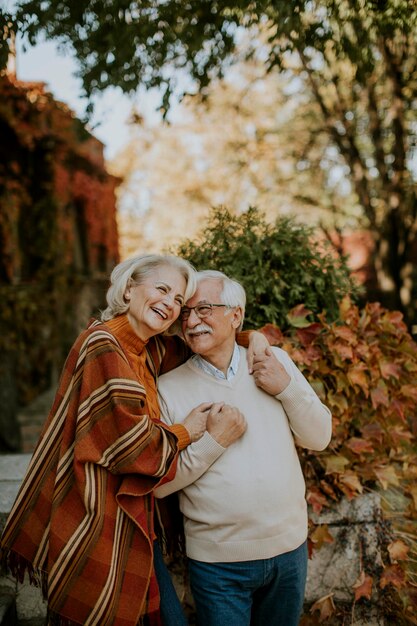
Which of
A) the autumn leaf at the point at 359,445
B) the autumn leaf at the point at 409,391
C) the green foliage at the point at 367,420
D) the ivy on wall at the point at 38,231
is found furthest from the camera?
the ivy on wall at the point at 38,231

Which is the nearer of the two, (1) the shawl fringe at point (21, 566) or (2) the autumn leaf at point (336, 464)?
(1) the shawl fringe at point (21, 566)

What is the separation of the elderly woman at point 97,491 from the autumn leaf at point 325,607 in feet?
3.02

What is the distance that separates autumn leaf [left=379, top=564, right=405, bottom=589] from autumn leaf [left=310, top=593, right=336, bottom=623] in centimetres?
26

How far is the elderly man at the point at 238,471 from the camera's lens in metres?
2.05

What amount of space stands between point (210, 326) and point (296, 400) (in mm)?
456

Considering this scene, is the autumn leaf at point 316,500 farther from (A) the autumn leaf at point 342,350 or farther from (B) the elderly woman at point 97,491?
(B) the elderly woman at point 97,491

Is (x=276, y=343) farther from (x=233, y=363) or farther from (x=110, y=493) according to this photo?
(x=110, y=493)

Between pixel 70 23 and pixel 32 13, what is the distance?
295 mm

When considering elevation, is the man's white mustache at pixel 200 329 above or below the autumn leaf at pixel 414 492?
above

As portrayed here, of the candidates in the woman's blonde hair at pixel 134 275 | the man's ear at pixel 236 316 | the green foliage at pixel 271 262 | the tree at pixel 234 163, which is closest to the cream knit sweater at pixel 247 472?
the man's ear at pixel 236 316

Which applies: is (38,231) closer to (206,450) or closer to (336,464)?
(336,464)

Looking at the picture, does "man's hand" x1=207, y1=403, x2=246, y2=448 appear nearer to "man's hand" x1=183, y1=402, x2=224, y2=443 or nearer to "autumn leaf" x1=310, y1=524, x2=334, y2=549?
"man's hand" x1=183, y1=402, x2=224, y2=443

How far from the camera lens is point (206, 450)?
2047 mm

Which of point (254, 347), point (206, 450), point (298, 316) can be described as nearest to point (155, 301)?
point (254, 347)
